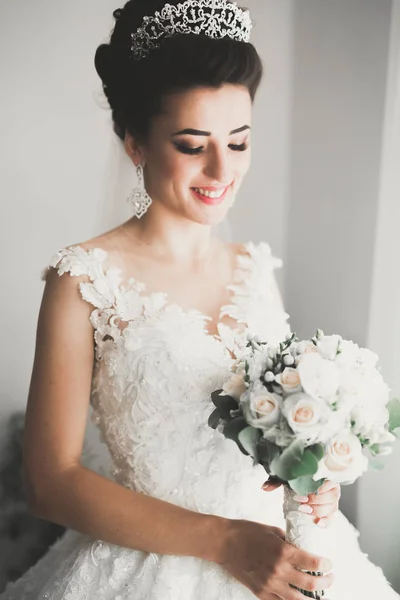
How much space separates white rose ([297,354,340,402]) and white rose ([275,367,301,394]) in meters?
0.02

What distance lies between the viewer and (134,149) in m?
1.62

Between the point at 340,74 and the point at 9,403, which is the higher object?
the point at 340,74

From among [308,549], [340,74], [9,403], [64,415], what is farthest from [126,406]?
[340,74]

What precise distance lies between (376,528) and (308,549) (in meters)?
0.81

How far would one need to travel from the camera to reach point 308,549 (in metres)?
1.27

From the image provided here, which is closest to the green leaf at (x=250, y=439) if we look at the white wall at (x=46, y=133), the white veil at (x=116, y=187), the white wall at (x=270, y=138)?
the white veil at (x=116, y=187)

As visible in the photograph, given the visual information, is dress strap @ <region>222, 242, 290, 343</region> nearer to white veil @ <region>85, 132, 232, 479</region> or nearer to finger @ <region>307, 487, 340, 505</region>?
white veil @ <region>85, 132, 232, 479</region>

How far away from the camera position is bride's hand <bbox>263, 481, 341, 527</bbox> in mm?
1259

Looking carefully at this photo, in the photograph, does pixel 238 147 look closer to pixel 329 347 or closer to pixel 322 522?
pixel 329 347

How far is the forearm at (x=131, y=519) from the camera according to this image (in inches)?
54.1

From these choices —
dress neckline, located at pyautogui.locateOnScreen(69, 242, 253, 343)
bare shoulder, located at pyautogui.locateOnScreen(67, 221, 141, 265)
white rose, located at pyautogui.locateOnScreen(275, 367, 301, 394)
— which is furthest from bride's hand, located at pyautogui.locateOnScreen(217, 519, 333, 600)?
bare shoulder, located at pyautogui.locateOnScreen(67, 221, 141, 265)

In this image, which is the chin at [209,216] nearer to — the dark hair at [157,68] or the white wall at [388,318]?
the dark hair at [157,68]

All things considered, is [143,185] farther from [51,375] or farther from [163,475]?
[163,475]

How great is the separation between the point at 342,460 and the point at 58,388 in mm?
669
